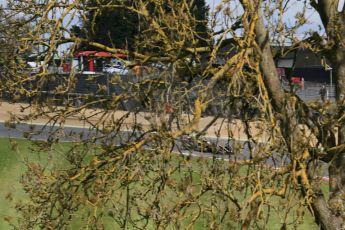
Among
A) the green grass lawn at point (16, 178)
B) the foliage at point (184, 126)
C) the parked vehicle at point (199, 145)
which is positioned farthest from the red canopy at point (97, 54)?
the parked vehicle at point (199, 145)

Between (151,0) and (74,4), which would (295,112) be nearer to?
(151,0)

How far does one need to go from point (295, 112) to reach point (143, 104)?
1.46m

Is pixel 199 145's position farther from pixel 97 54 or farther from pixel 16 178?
pixel 16 178

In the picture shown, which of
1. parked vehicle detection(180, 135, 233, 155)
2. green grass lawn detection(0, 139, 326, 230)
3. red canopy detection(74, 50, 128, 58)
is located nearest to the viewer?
parked vehicle detection(180, 135, 233, 155)

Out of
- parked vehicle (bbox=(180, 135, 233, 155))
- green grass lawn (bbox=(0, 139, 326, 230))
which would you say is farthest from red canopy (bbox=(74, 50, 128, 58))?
parked vehicle (bbox=(180, 135, 233, 155))

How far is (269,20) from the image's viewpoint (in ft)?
22.1

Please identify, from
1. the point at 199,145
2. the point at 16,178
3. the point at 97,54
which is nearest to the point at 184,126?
the point at 199,145

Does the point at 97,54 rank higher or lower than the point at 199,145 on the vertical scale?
higher

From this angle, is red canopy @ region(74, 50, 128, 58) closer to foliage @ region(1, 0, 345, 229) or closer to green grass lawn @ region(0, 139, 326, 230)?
foliage @ region(1, 0, 345, 229)

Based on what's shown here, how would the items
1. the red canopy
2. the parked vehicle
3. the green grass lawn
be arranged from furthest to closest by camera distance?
the green grass lawn
the red canopy
the parked vehicle

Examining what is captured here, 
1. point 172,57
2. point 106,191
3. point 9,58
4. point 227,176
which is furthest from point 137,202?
point 9,58

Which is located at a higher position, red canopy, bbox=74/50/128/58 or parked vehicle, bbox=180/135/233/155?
red canopy, bbox=74/50/128/58

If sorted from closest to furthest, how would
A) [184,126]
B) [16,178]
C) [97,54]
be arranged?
[184,126], [97,54], [16,178]

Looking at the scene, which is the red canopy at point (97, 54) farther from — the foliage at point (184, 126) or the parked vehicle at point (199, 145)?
the parked vehicle at point (199, 145)
